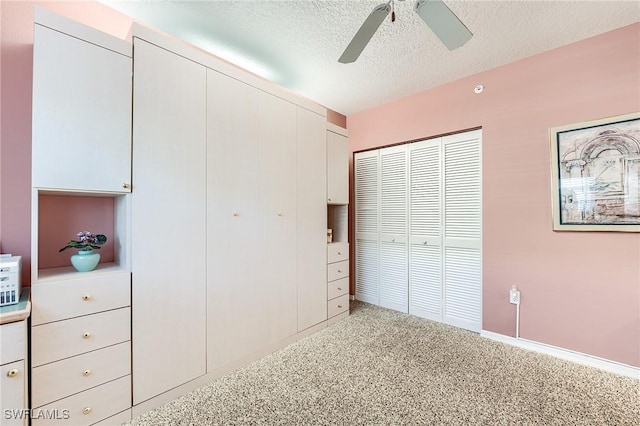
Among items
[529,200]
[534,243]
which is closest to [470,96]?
[529,200]

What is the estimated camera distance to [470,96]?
9.36 feet

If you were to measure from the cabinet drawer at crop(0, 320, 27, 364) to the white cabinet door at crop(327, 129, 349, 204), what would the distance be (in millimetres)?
2416

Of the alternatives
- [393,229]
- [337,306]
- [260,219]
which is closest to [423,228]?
[393,229]

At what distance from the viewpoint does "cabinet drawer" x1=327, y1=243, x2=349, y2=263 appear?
303cm

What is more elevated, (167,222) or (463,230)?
(167,222)

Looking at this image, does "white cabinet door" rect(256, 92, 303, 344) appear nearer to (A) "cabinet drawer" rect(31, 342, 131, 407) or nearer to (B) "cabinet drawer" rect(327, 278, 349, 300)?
(B) "cabinet drawer" rect(327, 278, 349, 300)

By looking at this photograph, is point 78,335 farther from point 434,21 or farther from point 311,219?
point 434,21

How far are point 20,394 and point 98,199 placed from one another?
1.11 meters

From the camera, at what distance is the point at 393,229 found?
3.49 meters

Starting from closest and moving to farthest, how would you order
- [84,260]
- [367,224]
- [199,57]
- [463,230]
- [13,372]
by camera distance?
[13,372] < [84,260] < [199,57] < [463,230] < [367,224]

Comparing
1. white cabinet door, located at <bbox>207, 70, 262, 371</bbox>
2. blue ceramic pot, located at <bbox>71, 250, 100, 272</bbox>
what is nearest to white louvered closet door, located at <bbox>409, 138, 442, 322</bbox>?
white cabinet door, located at <bbox>207, 70, 262, 371</bbox>

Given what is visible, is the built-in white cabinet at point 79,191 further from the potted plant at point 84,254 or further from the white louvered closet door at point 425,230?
the white louvered closet door at point 425,230

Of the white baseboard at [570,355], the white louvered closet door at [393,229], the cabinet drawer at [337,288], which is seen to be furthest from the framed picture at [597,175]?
the cabinet drawer at [337,288]

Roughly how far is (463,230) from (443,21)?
2111 mm
